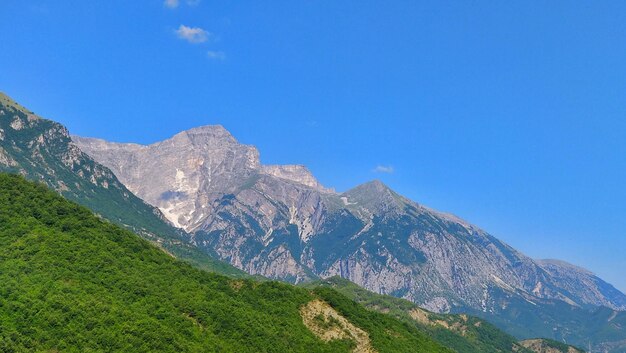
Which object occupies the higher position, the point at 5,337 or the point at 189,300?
the point at 189,300

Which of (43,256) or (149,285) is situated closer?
(43,256)

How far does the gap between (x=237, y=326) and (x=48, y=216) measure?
75618mm

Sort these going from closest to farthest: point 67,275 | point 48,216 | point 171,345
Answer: point 171,345 < point 67,275 < point 48,216

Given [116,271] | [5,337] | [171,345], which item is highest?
[116,271]

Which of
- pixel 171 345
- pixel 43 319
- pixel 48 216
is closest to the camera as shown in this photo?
pixel 43 319

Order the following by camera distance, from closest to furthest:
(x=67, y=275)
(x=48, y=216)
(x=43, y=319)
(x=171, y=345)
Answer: (x=43, y=319) < (x=171, y=345) < (x=67, y=275) < (x=48, y=216)

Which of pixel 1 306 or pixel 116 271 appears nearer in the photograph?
pixel 1 306

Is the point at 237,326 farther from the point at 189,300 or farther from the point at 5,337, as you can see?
the point at 5,337

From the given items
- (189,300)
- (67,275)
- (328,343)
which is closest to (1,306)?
(67,275)

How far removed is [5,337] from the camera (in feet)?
413

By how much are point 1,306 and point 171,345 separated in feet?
136

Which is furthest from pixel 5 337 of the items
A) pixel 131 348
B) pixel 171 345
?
pixel 171 345

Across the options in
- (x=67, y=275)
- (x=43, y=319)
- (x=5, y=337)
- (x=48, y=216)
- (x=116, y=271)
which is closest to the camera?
(x=5, y=337)

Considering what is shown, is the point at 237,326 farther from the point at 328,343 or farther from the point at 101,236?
the point at 101,236
